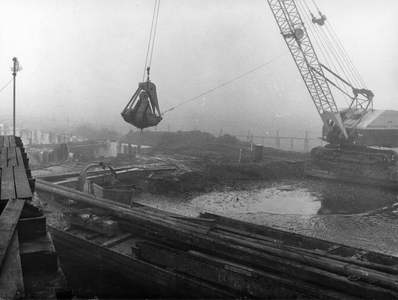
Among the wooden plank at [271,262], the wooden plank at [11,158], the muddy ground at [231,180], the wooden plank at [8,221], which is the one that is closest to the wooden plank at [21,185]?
the wooden plank at [8,221]

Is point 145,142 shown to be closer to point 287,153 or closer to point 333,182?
point 287,153

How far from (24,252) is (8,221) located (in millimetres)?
398

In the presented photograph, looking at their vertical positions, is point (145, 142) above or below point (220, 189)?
above

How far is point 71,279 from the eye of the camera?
675cm

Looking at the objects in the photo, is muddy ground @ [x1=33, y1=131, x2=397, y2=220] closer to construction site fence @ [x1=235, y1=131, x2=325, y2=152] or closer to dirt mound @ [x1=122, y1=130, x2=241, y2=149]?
dirt mound @ [x1=122, y1=130, x2=241, y2=149]

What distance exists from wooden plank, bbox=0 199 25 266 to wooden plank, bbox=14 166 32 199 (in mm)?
302

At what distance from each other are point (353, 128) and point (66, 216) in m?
16.4

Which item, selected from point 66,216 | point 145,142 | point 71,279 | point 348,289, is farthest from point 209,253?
point 145,142

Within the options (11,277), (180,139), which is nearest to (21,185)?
(11,277)

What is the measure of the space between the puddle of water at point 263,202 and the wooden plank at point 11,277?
9.05 meters

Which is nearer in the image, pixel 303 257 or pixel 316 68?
pixel 303 257

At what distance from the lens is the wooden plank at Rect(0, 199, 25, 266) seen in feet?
11.3

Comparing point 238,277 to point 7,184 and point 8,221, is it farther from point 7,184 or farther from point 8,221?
point 7,184

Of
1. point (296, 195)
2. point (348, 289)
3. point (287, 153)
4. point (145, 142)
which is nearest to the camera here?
point (348, 289)
